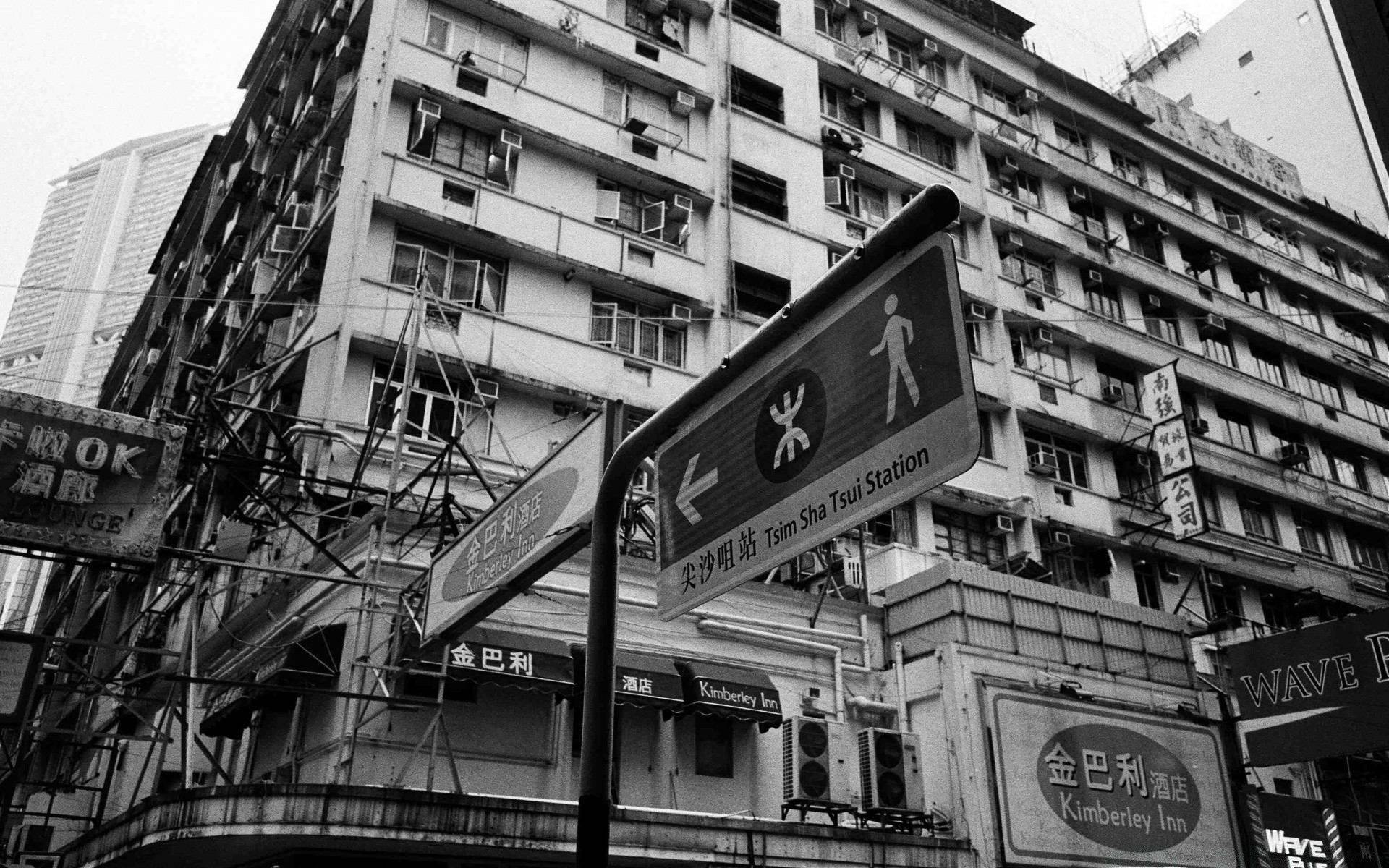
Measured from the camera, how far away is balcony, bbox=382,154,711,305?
740 inches

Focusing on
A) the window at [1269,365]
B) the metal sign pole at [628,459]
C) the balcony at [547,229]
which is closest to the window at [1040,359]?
the window at [1269,365]

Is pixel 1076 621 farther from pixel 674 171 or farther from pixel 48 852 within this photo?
pixel 48 852

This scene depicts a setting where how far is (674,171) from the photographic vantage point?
21875 mm

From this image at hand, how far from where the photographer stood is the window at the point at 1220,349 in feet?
98.0

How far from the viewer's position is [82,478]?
522 inches

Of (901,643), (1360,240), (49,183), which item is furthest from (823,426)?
(49,183)

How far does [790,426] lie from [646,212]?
1801 cm

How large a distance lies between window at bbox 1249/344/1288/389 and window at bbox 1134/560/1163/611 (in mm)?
8856

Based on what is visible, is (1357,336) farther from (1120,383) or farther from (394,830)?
(394,830)

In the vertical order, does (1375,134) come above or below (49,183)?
below

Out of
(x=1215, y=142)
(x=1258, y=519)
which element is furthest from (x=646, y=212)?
(x=1215, y=142)

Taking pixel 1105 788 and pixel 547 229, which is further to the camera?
pixel 547 229

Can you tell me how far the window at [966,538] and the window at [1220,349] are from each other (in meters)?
10.5

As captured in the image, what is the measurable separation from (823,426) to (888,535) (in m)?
18.7
